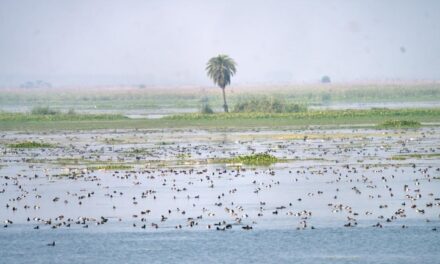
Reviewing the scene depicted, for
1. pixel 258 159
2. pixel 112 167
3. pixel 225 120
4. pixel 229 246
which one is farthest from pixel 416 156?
pixel 225 120

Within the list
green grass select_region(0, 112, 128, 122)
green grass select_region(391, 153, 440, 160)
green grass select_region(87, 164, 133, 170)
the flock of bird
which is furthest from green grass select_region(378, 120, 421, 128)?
green grass select_region(0, 112, 128, 122)

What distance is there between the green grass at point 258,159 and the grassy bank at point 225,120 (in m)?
35.4

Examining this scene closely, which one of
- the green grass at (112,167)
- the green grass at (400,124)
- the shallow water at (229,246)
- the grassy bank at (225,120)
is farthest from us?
the grassy bank at (225,120)

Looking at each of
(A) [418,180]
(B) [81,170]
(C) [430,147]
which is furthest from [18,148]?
(A) [418,180]

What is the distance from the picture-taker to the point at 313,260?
28.7m

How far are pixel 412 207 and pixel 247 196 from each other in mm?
7717

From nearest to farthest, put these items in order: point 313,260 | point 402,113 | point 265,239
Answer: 1. point 313,260
2. point 265,239
3. point 402,113

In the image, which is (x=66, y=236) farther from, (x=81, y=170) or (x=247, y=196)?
(x=81, y=170)

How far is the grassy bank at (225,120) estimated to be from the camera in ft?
316

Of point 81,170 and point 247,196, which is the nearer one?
point 247,196

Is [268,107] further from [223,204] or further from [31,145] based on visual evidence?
[223,204]

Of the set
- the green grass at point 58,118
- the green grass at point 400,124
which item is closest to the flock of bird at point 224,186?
the green grass at point 400,124

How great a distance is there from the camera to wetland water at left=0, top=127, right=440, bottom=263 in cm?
3044

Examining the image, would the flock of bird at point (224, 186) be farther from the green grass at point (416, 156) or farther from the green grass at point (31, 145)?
the green grass at point (31, 145)
